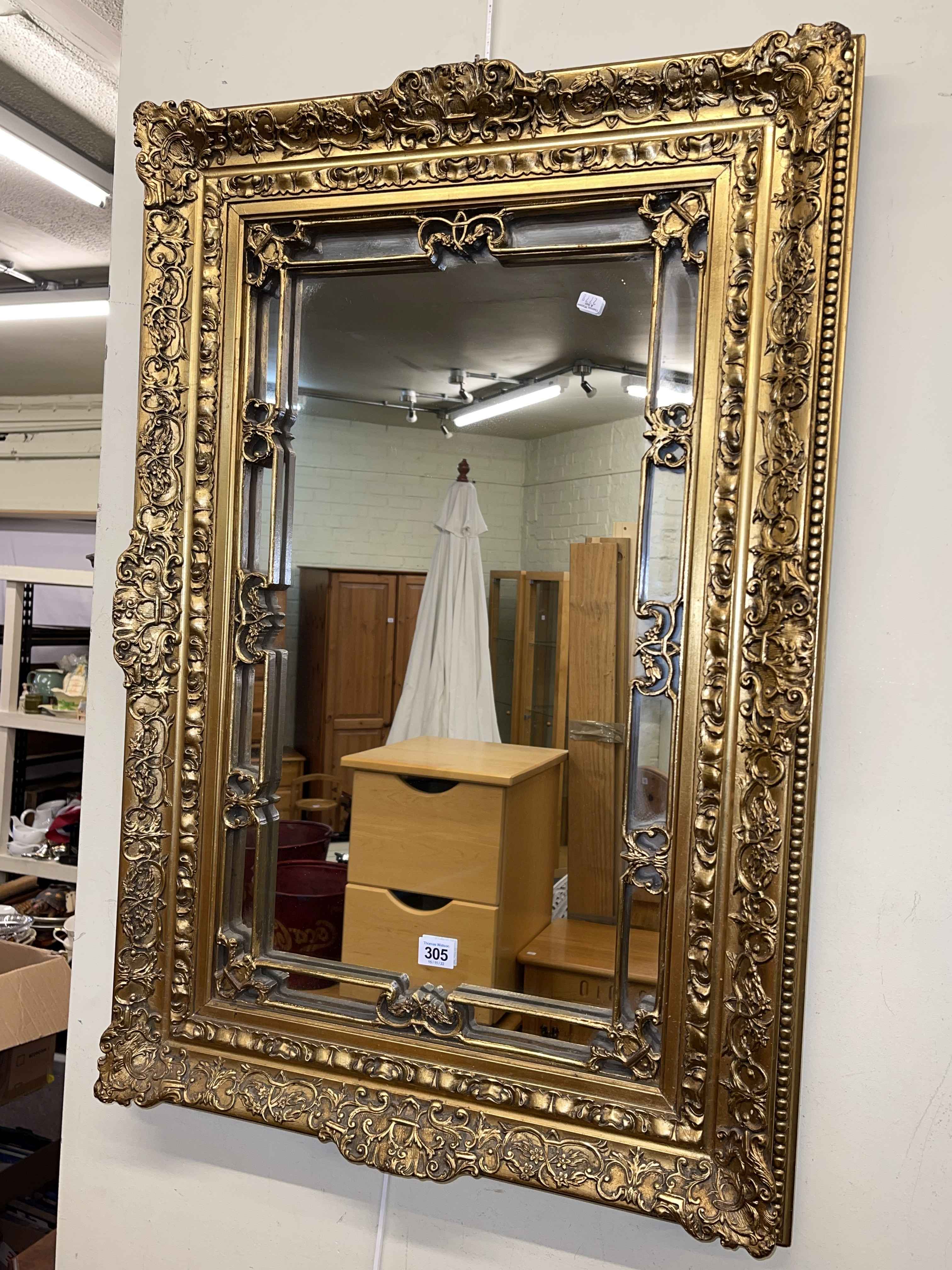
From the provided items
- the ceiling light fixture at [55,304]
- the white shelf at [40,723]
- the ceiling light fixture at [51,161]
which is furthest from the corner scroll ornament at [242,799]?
the ceiling light fixture at [55,304]

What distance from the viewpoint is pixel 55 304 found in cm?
365

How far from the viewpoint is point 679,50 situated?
0.96 m

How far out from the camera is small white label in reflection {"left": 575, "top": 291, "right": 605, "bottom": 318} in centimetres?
95

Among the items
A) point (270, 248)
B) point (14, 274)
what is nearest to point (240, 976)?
point (270, 248)

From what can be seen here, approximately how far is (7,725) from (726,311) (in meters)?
2.52

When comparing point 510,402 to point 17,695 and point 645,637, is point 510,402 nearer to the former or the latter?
point 645,637

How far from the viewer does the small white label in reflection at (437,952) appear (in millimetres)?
995

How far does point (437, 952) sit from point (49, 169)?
8.18ft

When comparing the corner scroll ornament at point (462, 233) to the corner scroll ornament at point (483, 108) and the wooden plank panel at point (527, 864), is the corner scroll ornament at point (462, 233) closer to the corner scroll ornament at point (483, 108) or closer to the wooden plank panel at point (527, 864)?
the corner scroll ornament at point (483, 108)

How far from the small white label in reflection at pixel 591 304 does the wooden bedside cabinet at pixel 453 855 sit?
43cm

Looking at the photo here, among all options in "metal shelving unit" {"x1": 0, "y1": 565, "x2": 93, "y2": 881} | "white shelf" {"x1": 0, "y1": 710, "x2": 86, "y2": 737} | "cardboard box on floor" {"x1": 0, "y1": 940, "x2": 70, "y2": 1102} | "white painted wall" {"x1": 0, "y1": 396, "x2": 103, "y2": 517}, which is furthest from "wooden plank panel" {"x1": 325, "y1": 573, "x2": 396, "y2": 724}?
"white painted wall" {"x1": 0, "y1": 396, "x2": 103, "y2": 517}

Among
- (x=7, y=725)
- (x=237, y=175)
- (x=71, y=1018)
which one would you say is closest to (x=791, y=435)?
(x=237, y=175)

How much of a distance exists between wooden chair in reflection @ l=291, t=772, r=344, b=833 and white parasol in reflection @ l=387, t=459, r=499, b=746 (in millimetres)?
87

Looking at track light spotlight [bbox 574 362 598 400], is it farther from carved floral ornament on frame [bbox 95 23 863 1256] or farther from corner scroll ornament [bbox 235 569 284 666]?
corner scroll ornament [bbox 235 569 284 666]
